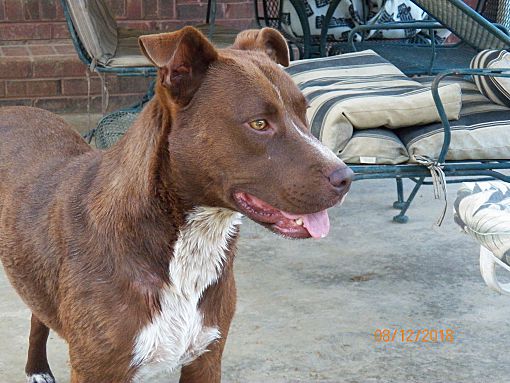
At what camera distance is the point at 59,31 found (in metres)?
7.11

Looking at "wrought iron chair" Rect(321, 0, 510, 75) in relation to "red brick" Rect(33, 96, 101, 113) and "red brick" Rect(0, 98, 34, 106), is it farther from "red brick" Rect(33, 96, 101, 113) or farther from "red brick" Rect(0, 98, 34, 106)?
"red brick" Rect(0, 98, 34, 106)

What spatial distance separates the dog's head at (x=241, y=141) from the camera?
2.38m

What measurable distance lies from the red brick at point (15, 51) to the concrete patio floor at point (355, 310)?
111 inches

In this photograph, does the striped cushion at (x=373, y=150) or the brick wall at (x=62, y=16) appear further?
the brick wall at (x=62, y=16)

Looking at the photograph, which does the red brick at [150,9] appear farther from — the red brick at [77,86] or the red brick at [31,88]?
the red brick at [31,88]

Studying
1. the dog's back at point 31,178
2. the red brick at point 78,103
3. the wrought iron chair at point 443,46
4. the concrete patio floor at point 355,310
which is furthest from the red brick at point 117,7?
the dog's back at point 31,178

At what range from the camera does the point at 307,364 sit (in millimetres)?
3588

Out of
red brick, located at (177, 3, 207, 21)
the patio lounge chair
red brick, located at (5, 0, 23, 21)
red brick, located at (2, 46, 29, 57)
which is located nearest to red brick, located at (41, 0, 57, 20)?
red brick, located at (5, 0, 23, 21)

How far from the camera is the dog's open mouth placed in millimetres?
2471

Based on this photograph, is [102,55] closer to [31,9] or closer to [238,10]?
[31,9]

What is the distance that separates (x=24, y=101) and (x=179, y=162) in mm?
4970

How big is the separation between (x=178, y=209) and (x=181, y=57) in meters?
0.41

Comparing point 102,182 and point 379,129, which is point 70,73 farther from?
point 102,182

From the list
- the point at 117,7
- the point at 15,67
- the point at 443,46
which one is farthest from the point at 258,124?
the point at 15,67
